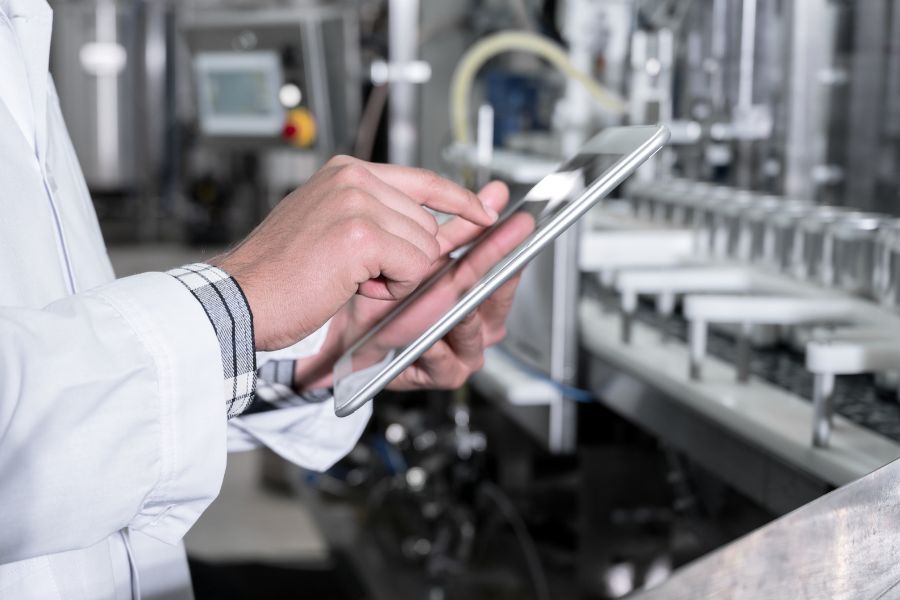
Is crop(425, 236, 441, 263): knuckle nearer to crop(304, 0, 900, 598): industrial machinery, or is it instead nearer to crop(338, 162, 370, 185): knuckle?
crop(338, 162, 370, 185): knuckle

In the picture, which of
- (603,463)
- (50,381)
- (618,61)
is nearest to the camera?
(50,381)

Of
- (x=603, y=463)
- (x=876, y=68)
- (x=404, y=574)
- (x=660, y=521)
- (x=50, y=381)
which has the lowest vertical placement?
(x=404, y=574)

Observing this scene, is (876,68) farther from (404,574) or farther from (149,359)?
(404,574)

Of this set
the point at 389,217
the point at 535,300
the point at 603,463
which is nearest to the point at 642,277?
the point at 535,300

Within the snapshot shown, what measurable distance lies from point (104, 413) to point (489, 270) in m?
0.24

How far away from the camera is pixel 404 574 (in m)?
2.40

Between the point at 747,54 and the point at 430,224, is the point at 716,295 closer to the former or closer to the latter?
the point at 747,54

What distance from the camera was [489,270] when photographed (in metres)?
0.65

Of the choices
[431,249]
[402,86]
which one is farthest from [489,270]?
[402,86]

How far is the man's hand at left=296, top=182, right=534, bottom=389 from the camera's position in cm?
79

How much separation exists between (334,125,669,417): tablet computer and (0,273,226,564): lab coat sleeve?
9cm

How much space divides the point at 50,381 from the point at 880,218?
3.29 feet

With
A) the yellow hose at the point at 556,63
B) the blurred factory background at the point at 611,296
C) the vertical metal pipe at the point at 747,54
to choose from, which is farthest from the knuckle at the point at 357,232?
the yellow hose at the point at 556,63

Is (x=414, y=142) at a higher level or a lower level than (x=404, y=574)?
higher
